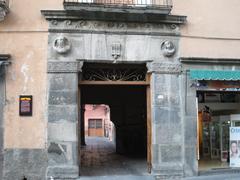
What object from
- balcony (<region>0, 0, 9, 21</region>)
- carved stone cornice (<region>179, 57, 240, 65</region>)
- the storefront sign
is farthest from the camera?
the storefront sign

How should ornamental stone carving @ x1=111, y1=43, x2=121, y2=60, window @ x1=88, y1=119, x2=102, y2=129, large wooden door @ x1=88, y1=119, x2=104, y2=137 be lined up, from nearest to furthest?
ornamental stone carving @ x1=111, y1=43, x2=121, y2=60, large wooden door @ x1=88, y1=119, x2=104, y2=137, window @ x1=88, y1=119, x2=102, y2=129

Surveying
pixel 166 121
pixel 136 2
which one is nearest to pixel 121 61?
pixel 136 2

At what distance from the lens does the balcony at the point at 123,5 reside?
9711 millimetres

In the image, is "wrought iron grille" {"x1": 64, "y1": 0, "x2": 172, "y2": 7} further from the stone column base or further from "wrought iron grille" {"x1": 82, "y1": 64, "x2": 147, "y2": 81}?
the stone column base

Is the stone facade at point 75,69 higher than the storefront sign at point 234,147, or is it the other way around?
the stone facade at point 75,69

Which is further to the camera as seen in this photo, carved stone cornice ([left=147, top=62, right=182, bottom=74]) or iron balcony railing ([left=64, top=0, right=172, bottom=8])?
carved stone cornice ([left=147, top=62, right=182, bottom=74])

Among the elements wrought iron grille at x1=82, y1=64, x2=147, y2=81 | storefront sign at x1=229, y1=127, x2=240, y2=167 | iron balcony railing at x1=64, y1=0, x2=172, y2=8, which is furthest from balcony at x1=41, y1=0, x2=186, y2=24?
storefront sign at x1=229, y1=127, x2=240, y2=167

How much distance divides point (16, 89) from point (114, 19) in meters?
3.04

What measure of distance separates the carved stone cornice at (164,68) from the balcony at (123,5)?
52.5 inches

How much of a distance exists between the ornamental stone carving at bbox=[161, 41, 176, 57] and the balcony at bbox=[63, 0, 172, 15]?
2.61 feet

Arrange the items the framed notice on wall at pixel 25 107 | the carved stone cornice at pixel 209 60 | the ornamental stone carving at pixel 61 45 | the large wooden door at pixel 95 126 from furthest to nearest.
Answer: the large wooden door at pixel 95 126 → the carved stone cornice at pixel 209 60 → the ornamental stone carving at pixel 61 45 → the framed notice on wall at pixel 25 107

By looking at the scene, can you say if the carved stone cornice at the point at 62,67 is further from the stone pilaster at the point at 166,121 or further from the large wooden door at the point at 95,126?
the large wooden door at the point at 95,126

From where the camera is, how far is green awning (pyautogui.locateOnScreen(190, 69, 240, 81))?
33.8 feet

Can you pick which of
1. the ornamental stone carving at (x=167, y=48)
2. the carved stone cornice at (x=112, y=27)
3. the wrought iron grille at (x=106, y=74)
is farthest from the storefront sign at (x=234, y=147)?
the carved stone cornice at (x=112, y=27)
